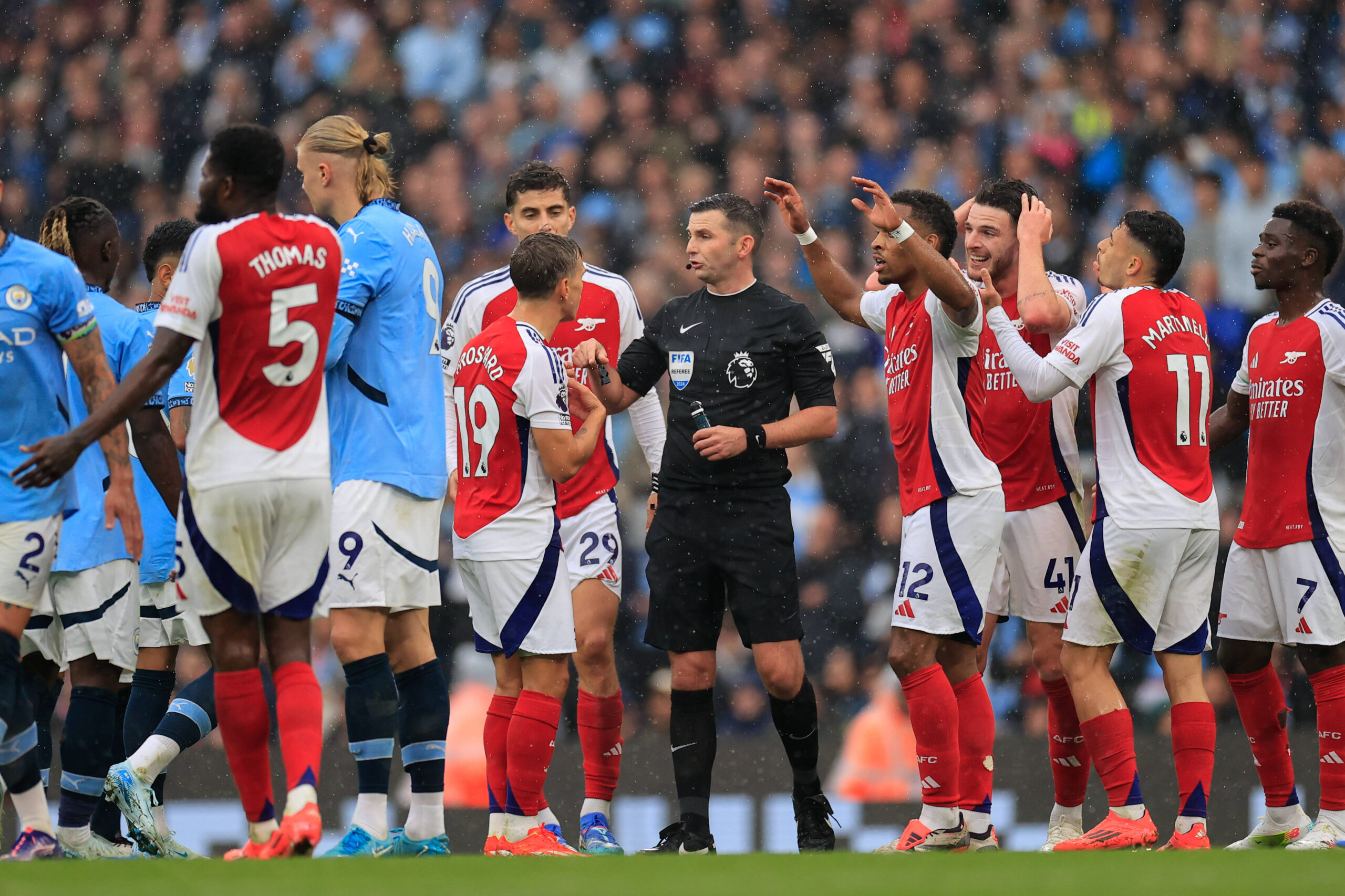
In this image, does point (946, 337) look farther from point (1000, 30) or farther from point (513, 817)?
point (1000, 30)

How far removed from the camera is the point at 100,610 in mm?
5176

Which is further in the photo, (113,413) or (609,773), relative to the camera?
(609,773)

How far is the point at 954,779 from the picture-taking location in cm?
514

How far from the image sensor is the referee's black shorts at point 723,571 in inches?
210

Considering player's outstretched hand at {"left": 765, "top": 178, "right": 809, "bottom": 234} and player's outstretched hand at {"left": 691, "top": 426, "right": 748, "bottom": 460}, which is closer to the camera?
player's outstretched hand at {"left": 691, "top": 426, "right": 748, "bottom": 460}

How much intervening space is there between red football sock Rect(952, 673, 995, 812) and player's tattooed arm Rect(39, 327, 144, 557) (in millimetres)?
2990

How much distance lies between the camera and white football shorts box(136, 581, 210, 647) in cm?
565

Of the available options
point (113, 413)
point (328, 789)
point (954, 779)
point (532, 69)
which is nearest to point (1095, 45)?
point (532, 69)

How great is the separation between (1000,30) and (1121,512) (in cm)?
570

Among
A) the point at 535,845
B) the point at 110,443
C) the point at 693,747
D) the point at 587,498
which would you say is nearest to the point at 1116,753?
the point at 693,747

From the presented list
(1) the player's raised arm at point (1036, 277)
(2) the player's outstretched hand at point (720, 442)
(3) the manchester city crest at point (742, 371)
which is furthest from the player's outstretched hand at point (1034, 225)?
(2) the player's outstretched hand at point (720, 442)

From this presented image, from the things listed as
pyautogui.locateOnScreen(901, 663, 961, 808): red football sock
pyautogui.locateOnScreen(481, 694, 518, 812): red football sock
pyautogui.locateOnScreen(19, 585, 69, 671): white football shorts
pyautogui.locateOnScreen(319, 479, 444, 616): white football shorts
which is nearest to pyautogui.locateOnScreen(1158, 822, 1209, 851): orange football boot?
pyautogui.locateOnScreen(901, 663, 961, 808): red football sock

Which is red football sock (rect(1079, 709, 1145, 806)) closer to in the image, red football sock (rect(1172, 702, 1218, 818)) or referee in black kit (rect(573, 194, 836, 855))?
red football sock (rect(1172, 702, 1218, 818))

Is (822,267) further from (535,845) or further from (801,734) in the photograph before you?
(535,845)
